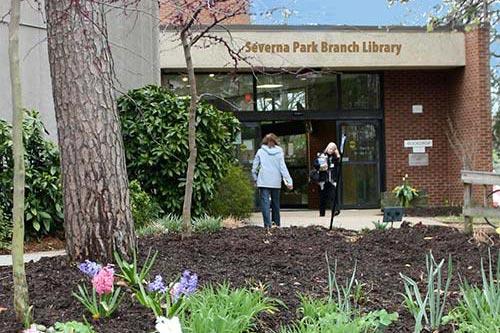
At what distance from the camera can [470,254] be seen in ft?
21.3

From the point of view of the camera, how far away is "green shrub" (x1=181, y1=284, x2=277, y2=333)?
3.20m

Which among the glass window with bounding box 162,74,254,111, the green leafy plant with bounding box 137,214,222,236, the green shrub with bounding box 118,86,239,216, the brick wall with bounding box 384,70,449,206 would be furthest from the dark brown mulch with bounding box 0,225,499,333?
the brick wall with bounding box 384,70,449,206

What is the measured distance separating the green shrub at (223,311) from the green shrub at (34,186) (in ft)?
20.1

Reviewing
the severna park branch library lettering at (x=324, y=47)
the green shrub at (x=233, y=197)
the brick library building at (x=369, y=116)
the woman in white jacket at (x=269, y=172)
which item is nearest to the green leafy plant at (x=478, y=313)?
the woman in white jacket at (x=269, y=172)

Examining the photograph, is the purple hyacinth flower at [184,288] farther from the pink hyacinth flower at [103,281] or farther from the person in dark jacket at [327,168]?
the person in dark jacket at [327,168]

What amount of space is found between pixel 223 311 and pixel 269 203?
8.21m

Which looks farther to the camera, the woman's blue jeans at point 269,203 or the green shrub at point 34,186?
the woman's blue jeans at point 269,203

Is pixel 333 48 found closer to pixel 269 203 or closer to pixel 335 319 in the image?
pixel 269 203

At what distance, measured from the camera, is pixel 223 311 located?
3.42 meters

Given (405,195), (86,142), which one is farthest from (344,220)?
(86,142)

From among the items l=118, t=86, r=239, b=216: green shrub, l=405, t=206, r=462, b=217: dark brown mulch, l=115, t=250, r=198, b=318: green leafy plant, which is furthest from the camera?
l=405, t=206, r=462, b=217: dark brown mulch

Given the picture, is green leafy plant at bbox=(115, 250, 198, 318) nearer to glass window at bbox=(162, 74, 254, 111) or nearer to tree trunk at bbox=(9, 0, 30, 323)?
tree trunk at bbox=(9, 0, 30, 323)

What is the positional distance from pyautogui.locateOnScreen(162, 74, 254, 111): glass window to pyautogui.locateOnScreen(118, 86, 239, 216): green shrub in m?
5.98

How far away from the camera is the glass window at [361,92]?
19.4 m
